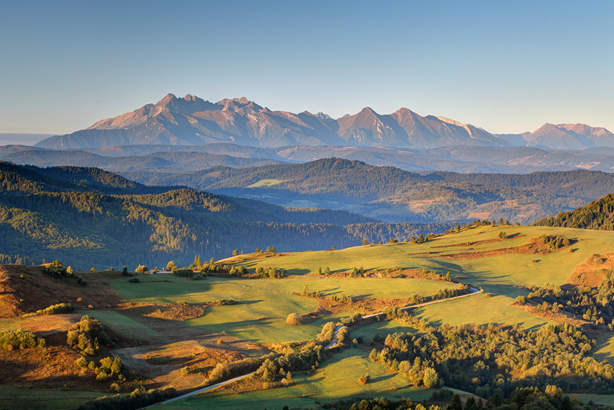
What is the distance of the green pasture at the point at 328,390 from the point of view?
31406 mm

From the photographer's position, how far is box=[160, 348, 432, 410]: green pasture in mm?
31406

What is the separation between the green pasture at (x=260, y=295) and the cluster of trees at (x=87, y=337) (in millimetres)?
12085

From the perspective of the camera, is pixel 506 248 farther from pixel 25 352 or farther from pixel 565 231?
pixel 25 352

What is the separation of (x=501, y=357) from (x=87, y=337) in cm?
3866

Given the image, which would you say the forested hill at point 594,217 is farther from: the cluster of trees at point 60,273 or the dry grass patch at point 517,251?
the cluster of trees at point 60,273

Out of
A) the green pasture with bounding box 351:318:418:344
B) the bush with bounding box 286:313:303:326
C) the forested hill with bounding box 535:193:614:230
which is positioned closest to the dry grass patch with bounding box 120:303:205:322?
the bush with bounding box 286:313:303:326

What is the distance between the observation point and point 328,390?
3669 centimetres

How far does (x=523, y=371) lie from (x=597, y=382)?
6.10 metres

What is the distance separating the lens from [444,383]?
42.0 m

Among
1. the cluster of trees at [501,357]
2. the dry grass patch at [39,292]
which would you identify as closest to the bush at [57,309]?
the dry grass patch at [39,292]

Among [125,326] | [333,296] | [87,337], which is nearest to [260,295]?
[333,296]

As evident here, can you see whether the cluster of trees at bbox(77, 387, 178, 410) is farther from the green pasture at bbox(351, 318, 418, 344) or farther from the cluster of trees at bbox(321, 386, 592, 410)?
the green pasture at bbox(351, 318, 418, 344)

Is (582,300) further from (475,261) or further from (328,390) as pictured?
(328,390)

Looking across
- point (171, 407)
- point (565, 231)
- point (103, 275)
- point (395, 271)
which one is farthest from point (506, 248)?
point (171, 407)
